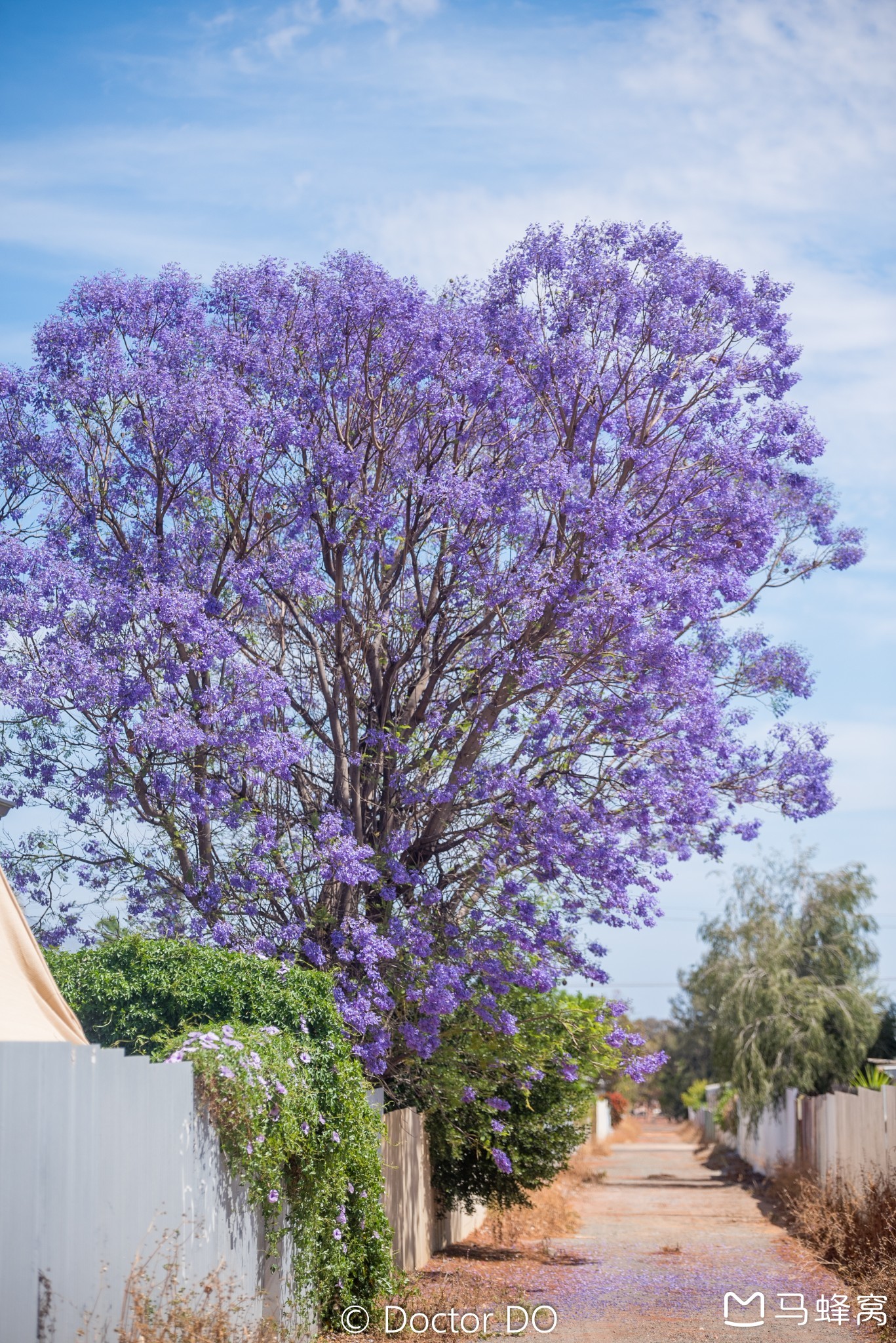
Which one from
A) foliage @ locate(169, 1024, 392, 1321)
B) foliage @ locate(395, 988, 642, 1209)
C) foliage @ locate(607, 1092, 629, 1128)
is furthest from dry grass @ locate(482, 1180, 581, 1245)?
foliage @ locate(607, 1092, 629, 1128)

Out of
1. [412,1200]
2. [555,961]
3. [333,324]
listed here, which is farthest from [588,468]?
[412,1200]

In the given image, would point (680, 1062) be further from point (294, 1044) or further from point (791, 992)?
point (294, 1044)

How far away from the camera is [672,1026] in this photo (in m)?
82.8

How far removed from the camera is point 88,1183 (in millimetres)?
6582

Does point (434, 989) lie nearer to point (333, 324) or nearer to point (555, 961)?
point (555, 961)

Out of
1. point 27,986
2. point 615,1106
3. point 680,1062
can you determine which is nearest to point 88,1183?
point 27,986

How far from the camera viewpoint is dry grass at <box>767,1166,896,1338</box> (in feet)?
38.4

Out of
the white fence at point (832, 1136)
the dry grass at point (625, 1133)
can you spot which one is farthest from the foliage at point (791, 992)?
the dry grass at point (625, 1133)

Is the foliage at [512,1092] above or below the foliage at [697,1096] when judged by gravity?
above

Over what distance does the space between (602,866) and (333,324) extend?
20.5 feet

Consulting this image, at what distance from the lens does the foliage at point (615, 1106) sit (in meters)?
58.4

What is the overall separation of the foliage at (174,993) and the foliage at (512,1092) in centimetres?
321

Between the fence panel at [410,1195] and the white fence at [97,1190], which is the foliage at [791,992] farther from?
the white fence at [97,1190]

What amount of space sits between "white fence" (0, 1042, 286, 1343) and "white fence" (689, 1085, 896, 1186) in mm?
8989
